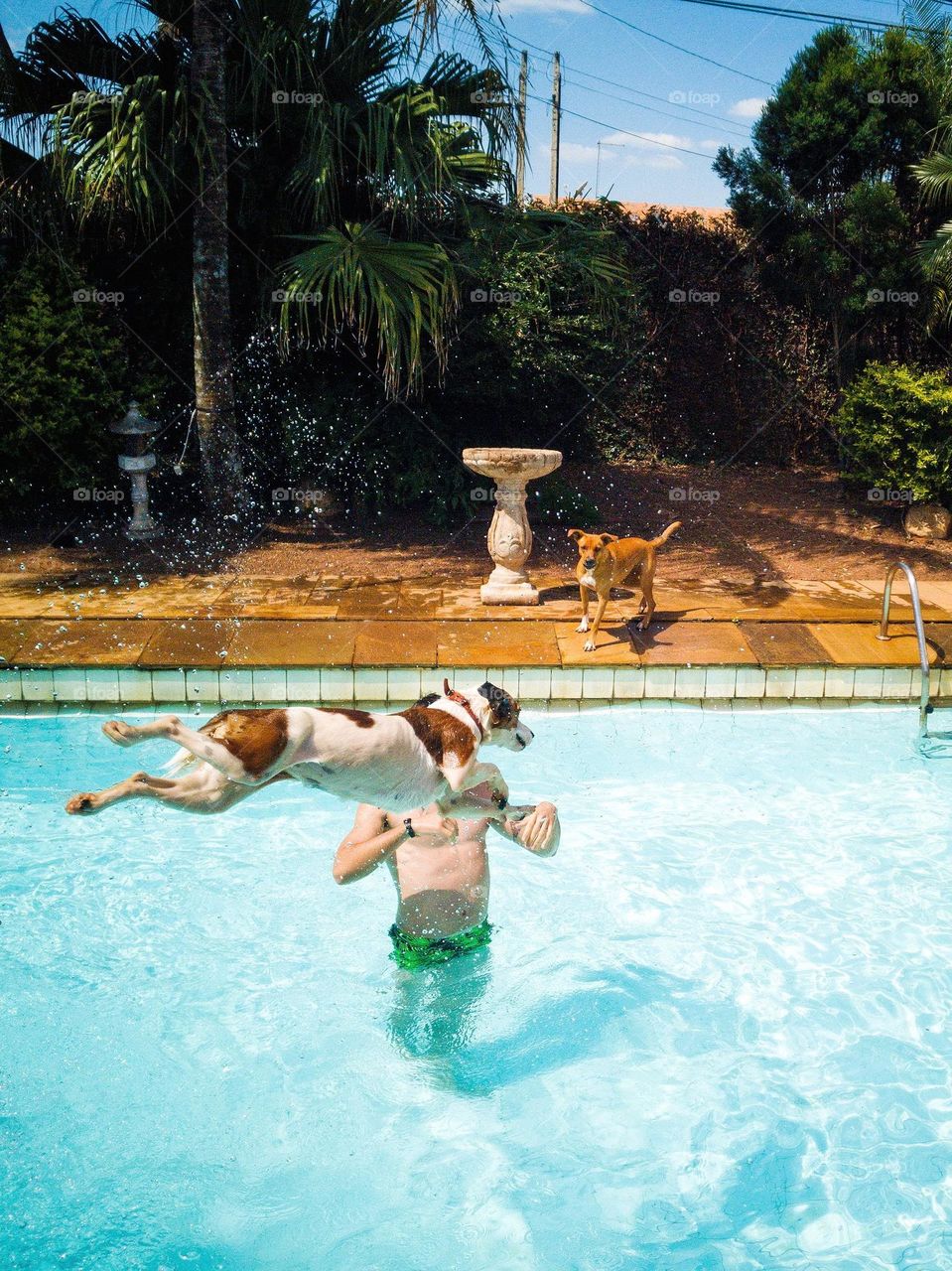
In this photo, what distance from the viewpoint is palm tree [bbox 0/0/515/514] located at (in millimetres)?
8891

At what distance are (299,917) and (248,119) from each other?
7917mm

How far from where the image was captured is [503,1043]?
4215mm

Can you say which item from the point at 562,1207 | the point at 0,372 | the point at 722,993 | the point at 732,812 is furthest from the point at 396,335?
the point at 562,1207

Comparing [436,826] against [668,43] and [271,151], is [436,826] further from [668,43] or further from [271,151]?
[668,43]

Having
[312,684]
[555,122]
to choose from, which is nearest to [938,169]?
[312,684]

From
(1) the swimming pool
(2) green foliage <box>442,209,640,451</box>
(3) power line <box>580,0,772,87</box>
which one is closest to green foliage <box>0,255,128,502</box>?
(2) green foliage <box>442,209,640,451</box>

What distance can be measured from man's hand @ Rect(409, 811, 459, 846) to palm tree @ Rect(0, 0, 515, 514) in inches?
223

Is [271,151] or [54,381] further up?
[271,151]

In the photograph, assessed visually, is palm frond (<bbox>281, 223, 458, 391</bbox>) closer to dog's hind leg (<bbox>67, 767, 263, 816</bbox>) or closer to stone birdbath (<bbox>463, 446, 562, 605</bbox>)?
stone birdbath (<bbox>463, 446, 562, 605</bbox>)

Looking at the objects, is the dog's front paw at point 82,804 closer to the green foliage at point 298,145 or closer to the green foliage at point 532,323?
the green foliage at point 298,145

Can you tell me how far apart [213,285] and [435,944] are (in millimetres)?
7251

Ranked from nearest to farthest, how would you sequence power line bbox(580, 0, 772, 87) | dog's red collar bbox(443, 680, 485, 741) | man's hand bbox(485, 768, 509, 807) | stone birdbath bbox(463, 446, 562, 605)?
dog's red collar bbox(443, 680, 485, 741) < man's hand bbox(485, 768, 509, 807) < stone birdbath bbox(463, 446, 562, 605) < power line bbox(580, 0, 772, 87)

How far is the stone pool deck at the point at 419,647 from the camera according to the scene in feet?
21.7

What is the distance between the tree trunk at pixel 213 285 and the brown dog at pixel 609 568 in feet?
13.4
